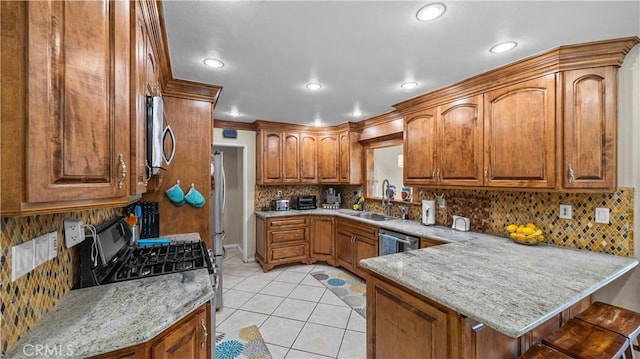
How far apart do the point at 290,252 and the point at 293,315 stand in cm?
142

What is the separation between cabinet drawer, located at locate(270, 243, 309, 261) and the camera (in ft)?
13.0

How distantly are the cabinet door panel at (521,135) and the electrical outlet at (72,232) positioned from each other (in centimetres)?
290

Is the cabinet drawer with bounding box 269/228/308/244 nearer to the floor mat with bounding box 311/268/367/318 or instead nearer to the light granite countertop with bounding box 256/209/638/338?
the floor mat with bounding box 311/268/367/318

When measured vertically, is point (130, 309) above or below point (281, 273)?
above

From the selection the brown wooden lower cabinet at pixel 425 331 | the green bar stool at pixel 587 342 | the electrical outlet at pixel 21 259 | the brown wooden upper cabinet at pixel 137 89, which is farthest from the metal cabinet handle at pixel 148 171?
the green bar stool at pixel 587 342

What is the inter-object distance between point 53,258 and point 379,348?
5.74 feet

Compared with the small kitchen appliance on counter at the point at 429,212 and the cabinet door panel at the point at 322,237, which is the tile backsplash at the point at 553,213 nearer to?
the small kitchen appliance on counter at the point at 429,212

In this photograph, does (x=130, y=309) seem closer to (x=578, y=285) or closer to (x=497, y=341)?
(x=497, y=341)

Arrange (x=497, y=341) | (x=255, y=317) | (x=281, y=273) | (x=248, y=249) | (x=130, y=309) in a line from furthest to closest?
(x=248, y=249) → (x=281, y=273) → (x=255, y=317) → (x=497, y=341) → (x=130, y=309)

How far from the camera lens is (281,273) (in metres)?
3.86

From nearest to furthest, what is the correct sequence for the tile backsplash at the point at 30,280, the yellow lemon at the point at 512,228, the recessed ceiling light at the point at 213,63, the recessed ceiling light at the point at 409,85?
the tile backsplash at the point at 30,280
the recessed ceiling light at the point at 213,63
the yellow lemon at the point at 512,228
the recessed ceiling light at the point at 409,85

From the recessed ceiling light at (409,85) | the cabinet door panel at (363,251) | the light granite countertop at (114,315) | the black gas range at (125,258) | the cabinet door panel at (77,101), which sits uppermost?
the recessed ceiling light at (409,85)

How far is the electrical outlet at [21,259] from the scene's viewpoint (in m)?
0.88

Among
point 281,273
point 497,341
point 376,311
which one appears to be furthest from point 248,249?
point 497,341
